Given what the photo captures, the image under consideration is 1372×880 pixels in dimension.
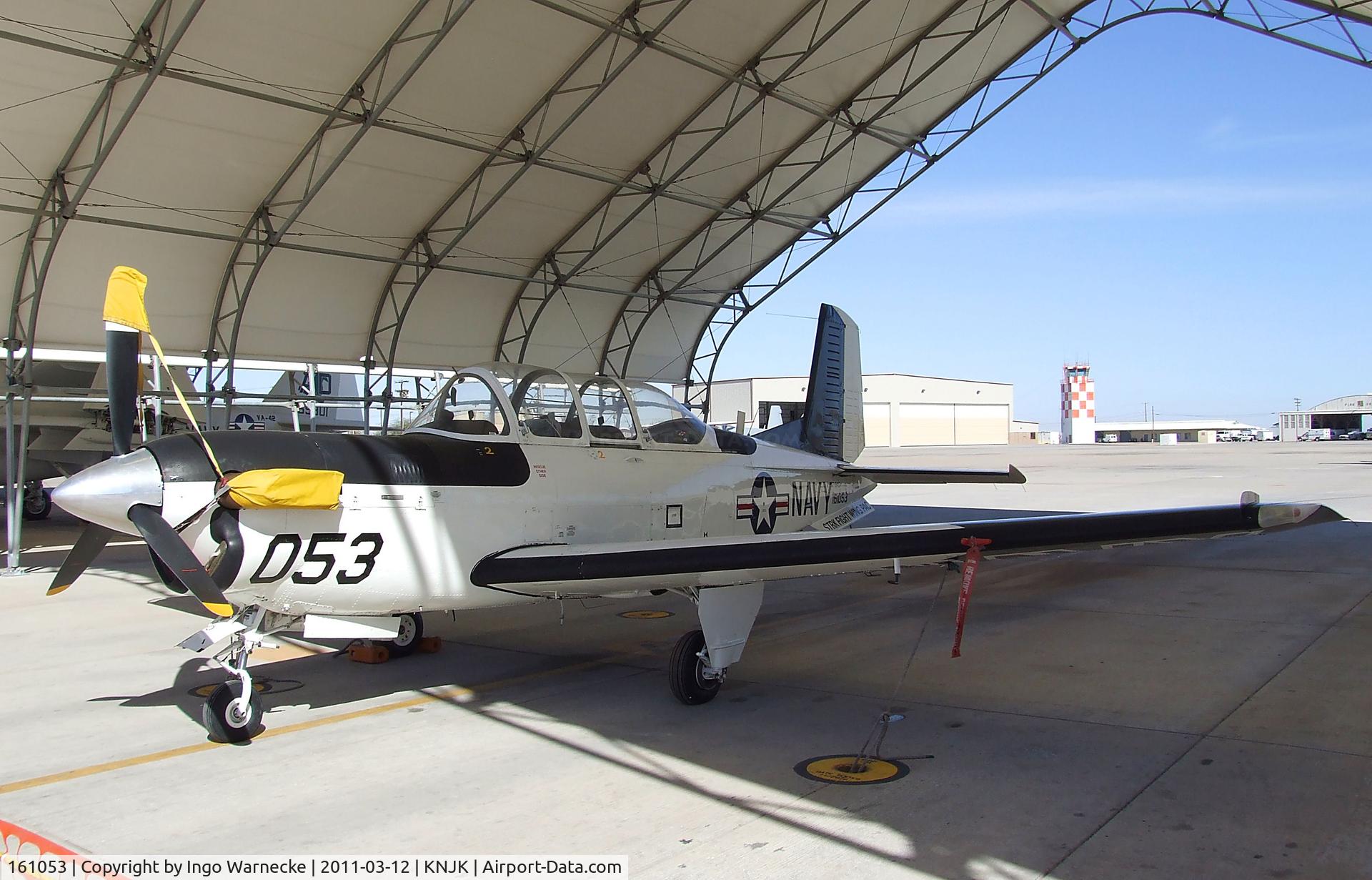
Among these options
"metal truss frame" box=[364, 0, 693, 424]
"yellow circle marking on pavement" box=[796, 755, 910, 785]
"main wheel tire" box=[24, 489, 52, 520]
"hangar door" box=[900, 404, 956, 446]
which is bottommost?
"yellow circle marking on pavement" box=[796, 755, 910, 785]

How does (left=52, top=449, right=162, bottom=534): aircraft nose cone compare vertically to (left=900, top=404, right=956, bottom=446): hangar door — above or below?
below

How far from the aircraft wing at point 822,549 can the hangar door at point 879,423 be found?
77.8 meters

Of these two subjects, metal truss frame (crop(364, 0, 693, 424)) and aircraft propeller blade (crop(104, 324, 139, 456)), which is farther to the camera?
metal truss frame (crop(364, 0, 693, 424))

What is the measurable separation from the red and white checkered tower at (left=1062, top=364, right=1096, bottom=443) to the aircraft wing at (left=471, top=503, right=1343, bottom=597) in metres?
113

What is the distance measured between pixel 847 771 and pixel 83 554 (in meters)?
4.59

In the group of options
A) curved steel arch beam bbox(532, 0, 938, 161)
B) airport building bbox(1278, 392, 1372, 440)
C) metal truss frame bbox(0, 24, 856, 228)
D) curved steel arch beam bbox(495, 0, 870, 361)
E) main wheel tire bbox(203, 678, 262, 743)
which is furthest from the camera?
airport building bbox(1278, 392, 1372, 440)

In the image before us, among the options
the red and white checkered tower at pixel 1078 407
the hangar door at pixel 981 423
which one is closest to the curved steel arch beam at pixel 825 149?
the hangar door at pixel 981 423

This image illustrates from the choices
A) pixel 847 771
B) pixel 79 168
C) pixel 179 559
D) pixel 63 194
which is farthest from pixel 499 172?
pixel 847 771

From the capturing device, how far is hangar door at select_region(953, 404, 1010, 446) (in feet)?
300

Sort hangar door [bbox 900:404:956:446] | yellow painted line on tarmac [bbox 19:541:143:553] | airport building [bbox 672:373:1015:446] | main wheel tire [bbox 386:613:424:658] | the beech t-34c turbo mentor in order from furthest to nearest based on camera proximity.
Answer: hangar door [bbox 900:404:956:446]
airport building [bbox 672:373:1015:446]
yellow painted line on tarmac [bbox 19:541:143:553]
main wheel tire [bbox 386:613:424:658]
the beech t-34c turbo mentor

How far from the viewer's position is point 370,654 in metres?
7.55

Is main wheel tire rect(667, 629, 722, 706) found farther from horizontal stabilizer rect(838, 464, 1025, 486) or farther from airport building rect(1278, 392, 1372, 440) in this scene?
airport building rect(1278, 392, 1372, 440)

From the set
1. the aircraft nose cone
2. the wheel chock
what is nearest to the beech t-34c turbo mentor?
the aircraft nose cone

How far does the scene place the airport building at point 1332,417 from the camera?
10706 centimetres
